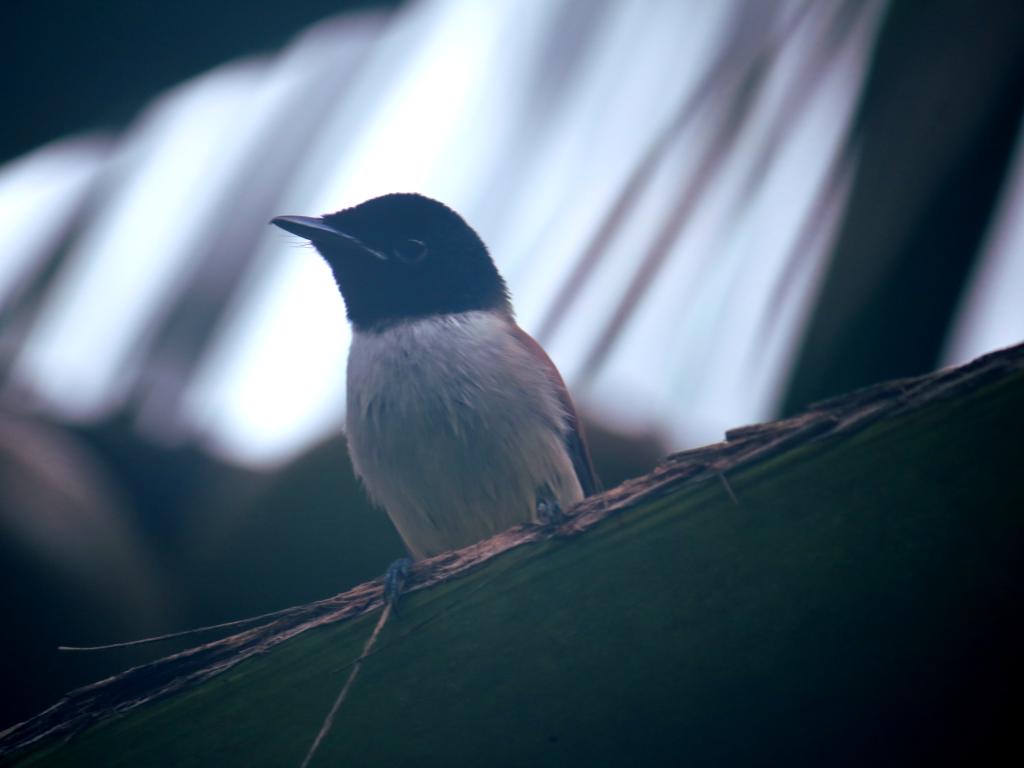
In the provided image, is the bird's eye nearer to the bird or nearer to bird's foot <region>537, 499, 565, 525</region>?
the bird

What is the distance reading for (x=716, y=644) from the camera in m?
1.33

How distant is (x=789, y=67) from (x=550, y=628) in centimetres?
212

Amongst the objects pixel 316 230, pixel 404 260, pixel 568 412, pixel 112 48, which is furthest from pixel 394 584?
pixel 112 48

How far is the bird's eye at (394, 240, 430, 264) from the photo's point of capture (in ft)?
10.6

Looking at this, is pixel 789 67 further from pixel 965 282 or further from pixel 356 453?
pixel 356 453

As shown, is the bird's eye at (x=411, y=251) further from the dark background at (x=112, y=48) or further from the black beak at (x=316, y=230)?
the dark background at (x=112, y=48)

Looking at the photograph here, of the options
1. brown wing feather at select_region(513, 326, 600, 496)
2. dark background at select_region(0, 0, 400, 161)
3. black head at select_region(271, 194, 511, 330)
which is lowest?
brown wing feather at select_region(513, 326, 600, 496)

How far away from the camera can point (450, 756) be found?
1.43 meters

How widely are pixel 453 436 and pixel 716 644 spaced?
142cm

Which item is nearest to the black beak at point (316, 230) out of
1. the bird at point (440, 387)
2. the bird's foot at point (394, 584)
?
the bird at point (440, 387)

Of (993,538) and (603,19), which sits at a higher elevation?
(603,19)

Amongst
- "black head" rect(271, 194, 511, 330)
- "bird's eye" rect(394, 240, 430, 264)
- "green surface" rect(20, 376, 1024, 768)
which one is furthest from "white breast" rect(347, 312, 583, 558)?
"green surface" rect(20, 376, 1024, 768)

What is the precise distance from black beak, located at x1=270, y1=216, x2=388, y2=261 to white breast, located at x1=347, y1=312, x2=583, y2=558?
1.55 feet

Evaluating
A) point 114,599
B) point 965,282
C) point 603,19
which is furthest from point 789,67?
point 114,599
